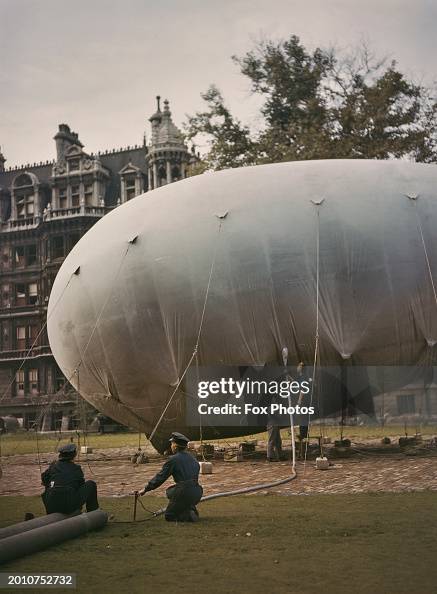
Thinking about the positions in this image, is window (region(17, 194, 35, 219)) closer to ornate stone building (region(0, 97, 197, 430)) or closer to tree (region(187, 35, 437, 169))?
ornate stone building (region(0, 97, 197, 430))

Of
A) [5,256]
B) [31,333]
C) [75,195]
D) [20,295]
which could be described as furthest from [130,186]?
[31,333]

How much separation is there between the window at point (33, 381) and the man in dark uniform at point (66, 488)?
42147mm

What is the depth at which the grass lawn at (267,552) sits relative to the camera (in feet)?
18.2

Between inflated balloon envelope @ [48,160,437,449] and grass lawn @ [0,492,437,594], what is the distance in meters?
6.30

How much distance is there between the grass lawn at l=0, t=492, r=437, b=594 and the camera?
18.2 ft

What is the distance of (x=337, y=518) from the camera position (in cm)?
838

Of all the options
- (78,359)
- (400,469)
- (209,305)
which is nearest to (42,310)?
(78,359)

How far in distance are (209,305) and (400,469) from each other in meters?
5.21

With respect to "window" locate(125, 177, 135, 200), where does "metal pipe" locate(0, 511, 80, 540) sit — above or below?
below

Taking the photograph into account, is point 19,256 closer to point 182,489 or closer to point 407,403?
point 407,403

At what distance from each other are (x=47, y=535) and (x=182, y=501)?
6.41 ft

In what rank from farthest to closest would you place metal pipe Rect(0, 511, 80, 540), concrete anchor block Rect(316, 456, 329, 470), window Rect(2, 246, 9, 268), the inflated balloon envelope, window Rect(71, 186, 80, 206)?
window Rect(2, 246, 9, 268)
window Rect(71, 186, 80, 206)
the inflated balloon envelope
concrete anchor block Rect(316, 456, 329, 470)
metal pipe Rect(0, 511, 80, 540)

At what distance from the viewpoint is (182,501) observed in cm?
852

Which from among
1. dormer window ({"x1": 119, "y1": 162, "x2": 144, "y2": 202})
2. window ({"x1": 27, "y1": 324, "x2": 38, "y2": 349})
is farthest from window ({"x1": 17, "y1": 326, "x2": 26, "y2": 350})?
dormer window ({"x1": 119, "y1": 162, "x2": 144, "y2": 202})
